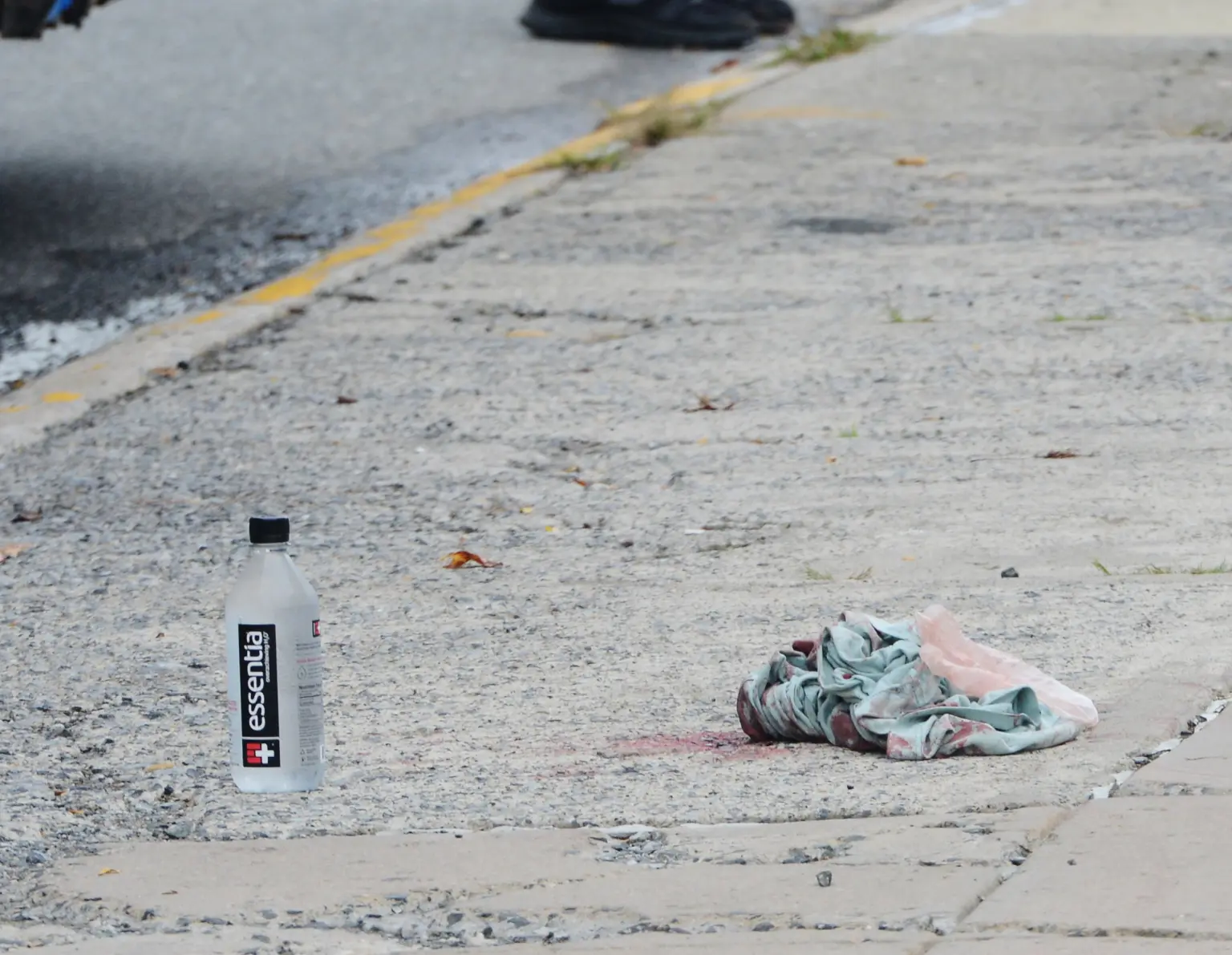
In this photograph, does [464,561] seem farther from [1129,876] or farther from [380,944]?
[1129,876]

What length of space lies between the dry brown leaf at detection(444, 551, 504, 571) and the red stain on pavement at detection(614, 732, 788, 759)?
1166mm

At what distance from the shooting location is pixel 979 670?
3406 millimetres

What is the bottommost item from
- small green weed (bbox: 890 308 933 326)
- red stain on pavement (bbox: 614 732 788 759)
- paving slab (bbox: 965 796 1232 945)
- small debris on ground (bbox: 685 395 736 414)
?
red stain on pavement (bbox: 614 732 788 759)

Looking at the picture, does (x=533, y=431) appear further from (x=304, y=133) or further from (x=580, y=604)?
(x=304, y=133)

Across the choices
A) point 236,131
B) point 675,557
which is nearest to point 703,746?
point 675,557

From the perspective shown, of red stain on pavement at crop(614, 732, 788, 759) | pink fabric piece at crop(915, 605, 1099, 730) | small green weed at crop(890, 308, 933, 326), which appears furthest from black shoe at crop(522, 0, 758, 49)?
red stain on pavement at crop(614, 732, 788, 759)

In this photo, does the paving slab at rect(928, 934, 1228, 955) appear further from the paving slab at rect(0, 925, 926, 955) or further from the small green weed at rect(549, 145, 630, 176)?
the small green weed at rect(549, 145, 630, 176)

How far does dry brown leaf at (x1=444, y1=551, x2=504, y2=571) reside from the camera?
4.52m

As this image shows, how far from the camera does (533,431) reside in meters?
5.48

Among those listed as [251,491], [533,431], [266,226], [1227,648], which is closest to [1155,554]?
[1227,648]

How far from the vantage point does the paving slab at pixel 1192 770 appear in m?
2.90

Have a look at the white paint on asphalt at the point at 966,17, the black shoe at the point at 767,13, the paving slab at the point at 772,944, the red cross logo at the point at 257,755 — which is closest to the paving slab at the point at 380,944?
the paving slab at the point at 772,944

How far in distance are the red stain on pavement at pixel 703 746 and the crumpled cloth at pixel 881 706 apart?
31mm

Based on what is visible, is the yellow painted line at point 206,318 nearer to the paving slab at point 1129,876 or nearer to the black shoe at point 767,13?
the paving slab at point 1129,876
